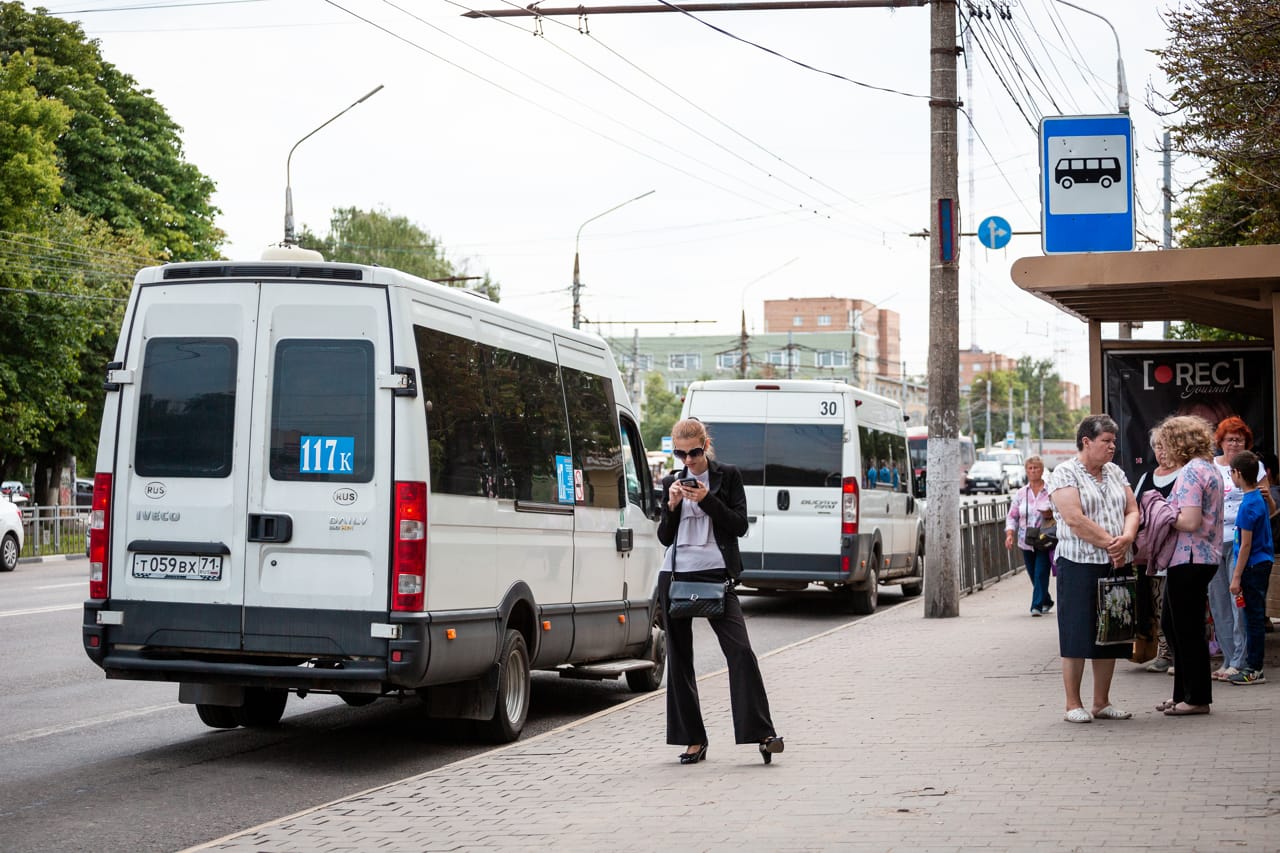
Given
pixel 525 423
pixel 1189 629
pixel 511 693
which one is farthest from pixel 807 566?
pixel 1189 629

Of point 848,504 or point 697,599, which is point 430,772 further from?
point 848,504

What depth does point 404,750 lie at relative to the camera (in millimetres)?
9852

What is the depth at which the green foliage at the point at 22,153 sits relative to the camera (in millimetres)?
36719

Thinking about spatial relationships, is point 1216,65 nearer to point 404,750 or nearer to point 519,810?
point 404,750

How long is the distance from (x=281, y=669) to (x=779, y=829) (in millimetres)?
3337

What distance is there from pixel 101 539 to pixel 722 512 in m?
3.60

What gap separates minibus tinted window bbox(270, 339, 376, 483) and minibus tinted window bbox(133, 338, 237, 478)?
0.95 ft

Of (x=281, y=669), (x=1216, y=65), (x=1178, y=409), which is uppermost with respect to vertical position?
(x=1216, y=65)

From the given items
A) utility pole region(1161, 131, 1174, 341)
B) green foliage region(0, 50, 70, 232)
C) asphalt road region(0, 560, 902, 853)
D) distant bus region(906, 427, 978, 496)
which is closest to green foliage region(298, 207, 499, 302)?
distant bus region(906, 427, 978, 496)

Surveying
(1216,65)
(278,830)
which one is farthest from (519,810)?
(1216,65)

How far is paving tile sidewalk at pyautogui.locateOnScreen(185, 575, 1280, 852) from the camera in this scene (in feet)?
20.8

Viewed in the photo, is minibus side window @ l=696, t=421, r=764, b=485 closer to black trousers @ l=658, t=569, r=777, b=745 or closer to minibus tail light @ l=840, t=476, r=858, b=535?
minibus tail light @ l=840, t=476, r=858, b=535

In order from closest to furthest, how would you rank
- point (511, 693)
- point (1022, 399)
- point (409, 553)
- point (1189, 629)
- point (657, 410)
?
1. point (409, 553)
2. point (1189, 629)
3. point (511, 693)
4. point (657, 410)
5. point (1022, 399)

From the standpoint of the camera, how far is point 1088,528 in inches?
349
